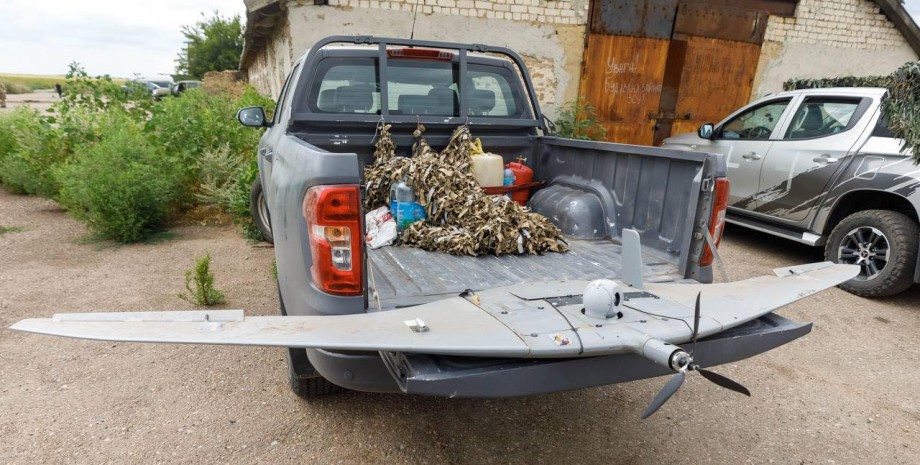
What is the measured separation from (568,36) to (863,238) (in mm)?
5448

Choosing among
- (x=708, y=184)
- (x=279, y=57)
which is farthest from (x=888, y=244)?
(x=279, y=57)

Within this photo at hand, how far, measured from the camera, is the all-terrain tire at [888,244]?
4.50m

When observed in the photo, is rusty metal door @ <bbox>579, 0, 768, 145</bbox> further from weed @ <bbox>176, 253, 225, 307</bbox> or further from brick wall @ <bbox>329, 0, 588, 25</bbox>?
weed @ <bbox>176, 253, 225, 307</bbox>

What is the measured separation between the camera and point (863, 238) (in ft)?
16.0

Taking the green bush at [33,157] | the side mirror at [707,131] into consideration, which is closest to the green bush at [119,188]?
the green bush at [33,157]

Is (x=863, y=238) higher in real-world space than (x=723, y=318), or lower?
lower

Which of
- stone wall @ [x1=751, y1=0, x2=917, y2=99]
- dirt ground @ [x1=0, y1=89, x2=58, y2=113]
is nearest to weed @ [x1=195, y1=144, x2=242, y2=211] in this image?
stone wall @ [x1=751, y1=0, x2=917, y2=99]

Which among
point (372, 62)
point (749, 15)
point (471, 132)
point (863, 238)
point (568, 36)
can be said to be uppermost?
point (749, 15)

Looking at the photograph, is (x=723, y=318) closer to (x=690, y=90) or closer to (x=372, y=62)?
(x=372, y=62)

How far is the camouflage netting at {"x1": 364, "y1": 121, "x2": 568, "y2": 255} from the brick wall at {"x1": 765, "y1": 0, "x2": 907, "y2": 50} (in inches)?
377

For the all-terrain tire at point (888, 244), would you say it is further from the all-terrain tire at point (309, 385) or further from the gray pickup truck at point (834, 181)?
the all-terrain tire at point (309, 385)

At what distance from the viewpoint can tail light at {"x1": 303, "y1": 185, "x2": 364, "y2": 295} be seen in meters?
1.98

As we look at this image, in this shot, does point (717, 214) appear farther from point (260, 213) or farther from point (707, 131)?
point (260, 213)

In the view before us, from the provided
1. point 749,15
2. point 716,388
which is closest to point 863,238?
point 716,388
